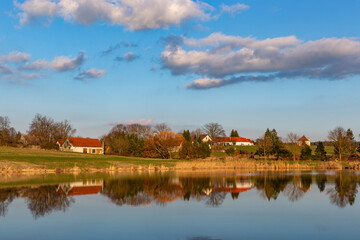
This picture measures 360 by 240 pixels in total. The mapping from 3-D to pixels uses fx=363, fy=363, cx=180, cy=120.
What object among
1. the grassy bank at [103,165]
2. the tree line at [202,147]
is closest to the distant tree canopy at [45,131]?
the tree line at [202,147]

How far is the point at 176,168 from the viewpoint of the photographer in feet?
192

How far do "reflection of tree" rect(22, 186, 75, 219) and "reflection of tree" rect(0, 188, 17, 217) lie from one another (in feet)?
2.93

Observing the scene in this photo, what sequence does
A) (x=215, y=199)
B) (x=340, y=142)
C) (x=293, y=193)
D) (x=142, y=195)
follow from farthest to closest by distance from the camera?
(x=340, y=142)
(x=293, y=193)
(x=142, y=195)
(x=215, y=199)

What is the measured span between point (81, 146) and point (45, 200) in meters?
84.6

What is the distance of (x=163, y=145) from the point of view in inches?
3334

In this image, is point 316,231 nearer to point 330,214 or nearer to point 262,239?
point 262,239

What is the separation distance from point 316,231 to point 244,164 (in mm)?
48485

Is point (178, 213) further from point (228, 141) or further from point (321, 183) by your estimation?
point (228, 141)

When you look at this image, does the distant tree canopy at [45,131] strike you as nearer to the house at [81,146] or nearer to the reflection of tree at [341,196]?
the house at [81,146]

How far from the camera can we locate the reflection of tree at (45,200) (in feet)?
64.4

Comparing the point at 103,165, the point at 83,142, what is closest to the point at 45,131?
the point at 83,142

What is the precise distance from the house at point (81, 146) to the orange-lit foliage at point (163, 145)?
85.7 ft

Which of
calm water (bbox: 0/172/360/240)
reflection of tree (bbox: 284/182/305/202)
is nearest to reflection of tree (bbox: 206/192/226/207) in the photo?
calm water (bbox: 0/172/360/240)

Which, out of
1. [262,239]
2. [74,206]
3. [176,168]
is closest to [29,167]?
[176,168]
